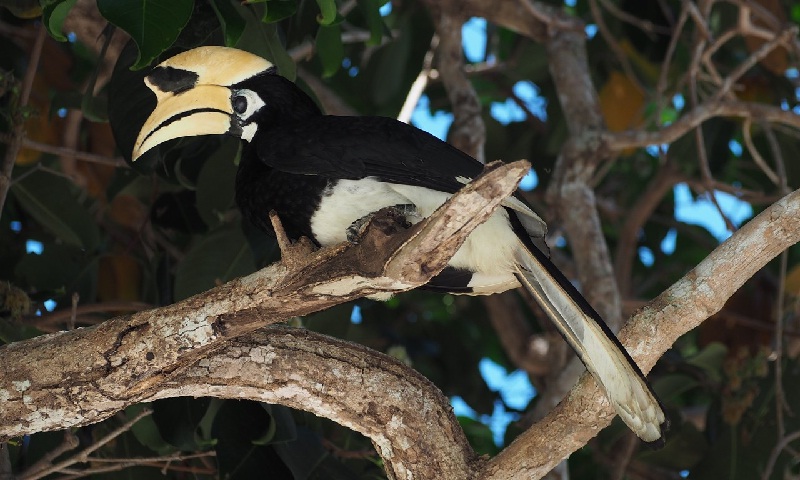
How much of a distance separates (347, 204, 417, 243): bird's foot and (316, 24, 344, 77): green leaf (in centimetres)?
71

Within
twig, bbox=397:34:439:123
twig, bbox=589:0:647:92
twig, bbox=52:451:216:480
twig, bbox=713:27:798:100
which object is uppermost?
twig, bbox=397:34:439:123

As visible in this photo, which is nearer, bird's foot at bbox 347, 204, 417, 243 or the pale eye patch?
bird's foot at bbox 347, 204, 417, 243

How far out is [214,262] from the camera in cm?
303

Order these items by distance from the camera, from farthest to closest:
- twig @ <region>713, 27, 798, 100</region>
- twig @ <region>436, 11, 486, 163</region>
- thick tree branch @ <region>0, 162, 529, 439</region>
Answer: twig @ <region>436, 11, 486, 163</region> < twig @ <region>713, 27, 798, 100</region> < thick tree branch @ <region>0, 162, 529, 439</region>

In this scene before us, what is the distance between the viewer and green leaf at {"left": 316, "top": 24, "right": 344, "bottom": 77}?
114 inches

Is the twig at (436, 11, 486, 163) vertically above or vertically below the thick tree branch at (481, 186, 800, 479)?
above

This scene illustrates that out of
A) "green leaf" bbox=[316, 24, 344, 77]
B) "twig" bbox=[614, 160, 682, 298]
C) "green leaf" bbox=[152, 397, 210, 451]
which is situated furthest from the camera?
"twig" bbox=[614, 160, 682, 298]

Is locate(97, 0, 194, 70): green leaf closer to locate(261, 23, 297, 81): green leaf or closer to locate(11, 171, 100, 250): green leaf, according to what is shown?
locate(261, 23, 297, 81): green leaf

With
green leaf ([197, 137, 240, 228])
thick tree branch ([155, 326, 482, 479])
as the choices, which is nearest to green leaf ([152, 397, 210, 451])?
thick tree branch ([155, 326, 482, 479])

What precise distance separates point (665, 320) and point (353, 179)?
26.6 inches

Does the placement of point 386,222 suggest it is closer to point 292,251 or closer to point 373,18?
point 292,251

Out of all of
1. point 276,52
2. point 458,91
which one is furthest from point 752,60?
point 276,52

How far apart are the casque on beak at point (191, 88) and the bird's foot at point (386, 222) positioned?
1.44 ft

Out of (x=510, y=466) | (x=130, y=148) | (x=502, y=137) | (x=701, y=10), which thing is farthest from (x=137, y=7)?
(x=502, y=137)
